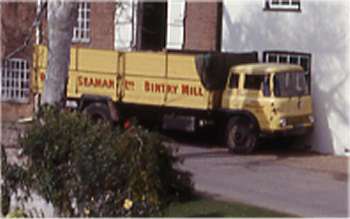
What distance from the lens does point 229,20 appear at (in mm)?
26984

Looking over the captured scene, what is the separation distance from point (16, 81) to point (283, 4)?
9.95 m

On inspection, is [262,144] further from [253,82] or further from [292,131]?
[253,82]

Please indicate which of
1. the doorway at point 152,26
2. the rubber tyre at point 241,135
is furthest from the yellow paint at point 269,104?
the doorway at point 152,26

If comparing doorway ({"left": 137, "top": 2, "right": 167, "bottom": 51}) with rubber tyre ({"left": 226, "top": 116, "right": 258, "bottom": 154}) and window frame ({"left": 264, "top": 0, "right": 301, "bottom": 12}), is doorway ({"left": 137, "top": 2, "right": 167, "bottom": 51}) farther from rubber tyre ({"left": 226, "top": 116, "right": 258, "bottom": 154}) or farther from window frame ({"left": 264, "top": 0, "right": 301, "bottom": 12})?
rubber tyre ({"left": 226, "top": 116, "right": 258, "bottom": 154})

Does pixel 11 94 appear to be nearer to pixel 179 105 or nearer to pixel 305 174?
pixel 179 105

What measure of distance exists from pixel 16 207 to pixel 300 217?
525 cm

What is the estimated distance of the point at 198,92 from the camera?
24844 mm

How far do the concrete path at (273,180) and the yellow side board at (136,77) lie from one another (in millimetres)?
1320

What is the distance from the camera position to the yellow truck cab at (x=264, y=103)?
78.1ft

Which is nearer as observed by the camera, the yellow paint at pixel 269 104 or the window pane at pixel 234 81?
the yellow paint at pixel 269 104

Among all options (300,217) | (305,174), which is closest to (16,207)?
(300,217)

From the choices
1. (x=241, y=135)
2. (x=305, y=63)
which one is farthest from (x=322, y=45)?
(x=241, y=135)

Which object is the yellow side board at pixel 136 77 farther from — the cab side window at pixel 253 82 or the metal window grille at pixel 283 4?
the metal window grille at pixel 283 4

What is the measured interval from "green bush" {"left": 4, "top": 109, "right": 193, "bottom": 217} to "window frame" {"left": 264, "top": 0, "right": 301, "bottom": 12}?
43.3ft
